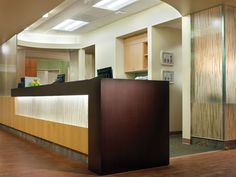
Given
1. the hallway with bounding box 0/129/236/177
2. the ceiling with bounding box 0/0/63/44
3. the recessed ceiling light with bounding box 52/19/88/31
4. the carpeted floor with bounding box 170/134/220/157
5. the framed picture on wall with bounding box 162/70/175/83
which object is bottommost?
the carpeted floor with bounding box 170/134/220/157

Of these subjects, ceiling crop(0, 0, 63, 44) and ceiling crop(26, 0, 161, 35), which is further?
ceiling crop(26, 0, 161, 35)

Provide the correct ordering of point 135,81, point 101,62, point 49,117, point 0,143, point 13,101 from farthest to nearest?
point 101,62, point 13,101, point 0,143, point 49,117, point 135,81

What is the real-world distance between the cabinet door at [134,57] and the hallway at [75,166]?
12.9ft

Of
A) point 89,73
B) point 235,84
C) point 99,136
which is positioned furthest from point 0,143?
point 89,73

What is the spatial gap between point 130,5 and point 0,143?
4.68m

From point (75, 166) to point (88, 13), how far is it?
5.30m

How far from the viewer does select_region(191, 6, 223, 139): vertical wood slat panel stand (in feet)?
19.7

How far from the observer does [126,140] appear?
4.23 meters

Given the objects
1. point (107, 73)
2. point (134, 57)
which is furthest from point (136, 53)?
point (107, 73)

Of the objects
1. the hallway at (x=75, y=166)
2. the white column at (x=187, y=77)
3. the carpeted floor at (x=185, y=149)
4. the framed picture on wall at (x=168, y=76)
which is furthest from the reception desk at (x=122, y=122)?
the framed picture on wall at (x=168, y=76)

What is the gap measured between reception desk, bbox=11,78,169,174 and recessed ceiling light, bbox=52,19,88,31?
5271mm

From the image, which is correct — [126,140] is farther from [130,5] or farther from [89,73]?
[89,73]

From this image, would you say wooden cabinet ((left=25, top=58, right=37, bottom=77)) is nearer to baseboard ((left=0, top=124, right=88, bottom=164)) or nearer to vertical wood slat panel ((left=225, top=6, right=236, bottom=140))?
baseboard ((left=0, top=124, right=88, bottom=164))

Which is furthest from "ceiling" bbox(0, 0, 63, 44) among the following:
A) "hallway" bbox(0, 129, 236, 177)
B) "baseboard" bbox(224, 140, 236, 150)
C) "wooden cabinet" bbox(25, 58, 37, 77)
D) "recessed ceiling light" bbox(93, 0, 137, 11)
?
"wooden cabinet" bbox(25, 58, 37, 77)
